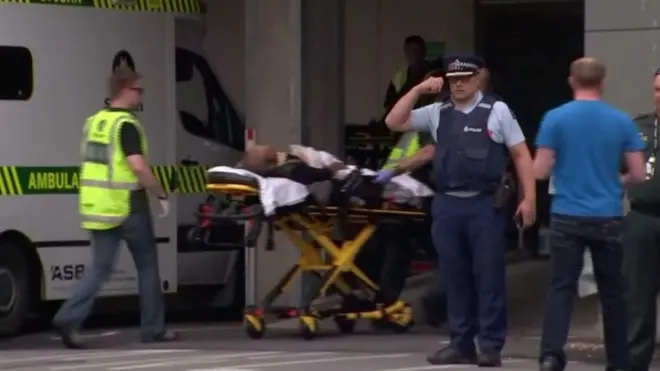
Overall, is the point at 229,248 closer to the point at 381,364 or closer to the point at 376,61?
the point at 381,364

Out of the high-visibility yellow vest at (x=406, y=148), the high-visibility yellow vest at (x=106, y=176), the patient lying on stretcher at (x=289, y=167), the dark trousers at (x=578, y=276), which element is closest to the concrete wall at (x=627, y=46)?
the high-visibility yellow vest at (x=406, y=148)

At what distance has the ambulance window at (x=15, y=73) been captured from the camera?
43.7ft

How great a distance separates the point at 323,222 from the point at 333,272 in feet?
1.20

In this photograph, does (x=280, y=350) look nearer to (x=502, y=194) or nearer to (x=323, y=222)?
(x=323, y=222)

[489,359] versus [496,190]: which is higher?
[496,190]

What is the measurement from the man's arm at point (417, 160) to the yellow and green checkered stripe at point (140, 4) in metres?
3.03

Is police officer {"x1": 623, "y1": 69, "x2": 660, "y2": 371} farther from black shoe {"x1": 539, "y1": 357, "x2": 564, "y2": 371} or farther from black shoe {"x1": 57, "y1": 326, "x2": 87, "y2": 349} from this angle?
black shoe {"x1": 57, "y1": 326, "x2": 87, "y2": 349}

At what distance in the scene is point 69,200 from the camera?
13.8m

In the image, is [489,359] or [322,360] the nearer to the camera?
[489,359]

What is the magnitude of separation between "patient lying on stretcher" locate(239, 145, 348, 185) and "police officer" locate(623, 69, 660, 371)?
289 centimetres

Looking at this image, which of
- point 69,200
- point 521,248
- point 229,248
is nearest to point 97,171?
point 69,200

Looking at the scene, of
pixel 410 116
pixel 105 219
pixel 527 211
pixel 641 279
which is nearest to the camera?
pixel 527 211

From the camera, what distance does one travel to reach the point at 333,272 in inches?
504

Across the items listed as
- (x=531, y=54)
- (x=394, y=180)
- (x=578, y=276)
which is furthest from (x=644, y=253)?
(x=531, y=54)
